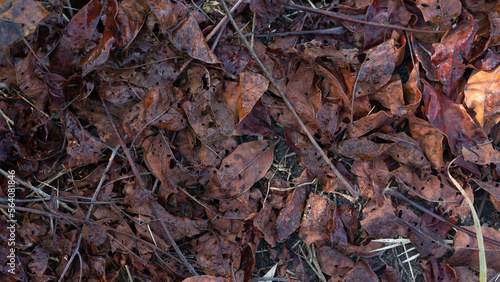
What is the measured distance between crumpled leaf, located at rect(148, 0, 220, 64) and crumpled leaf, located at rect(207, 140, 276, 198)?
53cm

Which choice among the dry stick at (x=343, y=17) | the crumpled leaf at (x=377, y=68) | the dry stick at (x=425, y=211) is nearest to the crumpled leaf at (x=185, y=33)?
the dry stick at (x=343, y=17)

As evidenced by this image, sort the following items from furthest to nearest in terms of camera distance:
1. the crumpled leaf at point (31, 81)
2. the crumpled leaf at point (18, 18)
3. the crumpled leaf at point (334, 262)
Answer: the crumpled leaf at point (334, 262), the crumpled leaf at point (31, 81), the crumpled leaf at point (18, 18)

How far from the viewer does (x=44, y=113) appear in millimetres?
1806

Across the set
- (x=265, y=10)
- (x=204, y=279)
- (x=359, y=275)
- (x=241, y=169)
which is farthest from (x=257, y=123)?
(x=359, y=275)

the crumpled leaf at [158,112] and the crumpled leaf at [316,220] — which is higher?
the crumpled leaf at [158,112]

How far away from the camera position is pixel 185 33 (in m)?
1.72

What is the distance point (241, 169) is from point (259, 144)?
19 centimetres

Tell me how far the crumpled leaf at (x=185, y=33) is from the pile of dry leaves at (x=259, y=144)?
1 cm

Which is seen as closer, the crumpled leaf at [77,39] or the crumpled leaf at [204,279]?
the crumpled leaf at [77,39]

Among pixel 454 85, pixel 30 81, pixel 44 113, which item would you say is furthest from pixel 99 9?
pixel 454 85

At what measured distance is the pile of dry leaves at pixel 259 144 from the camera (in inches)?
70.1

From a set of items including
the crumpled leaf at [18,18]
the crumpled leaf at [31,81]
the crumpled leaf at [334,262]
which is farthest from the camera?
the crumpled leaf at [334,262]

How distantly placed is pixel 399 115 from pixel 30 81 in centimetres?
202

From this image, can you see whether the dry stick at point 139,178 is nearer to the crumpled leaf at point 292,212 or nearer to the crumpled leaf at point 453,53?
the crumpled leaf at point 292,212
